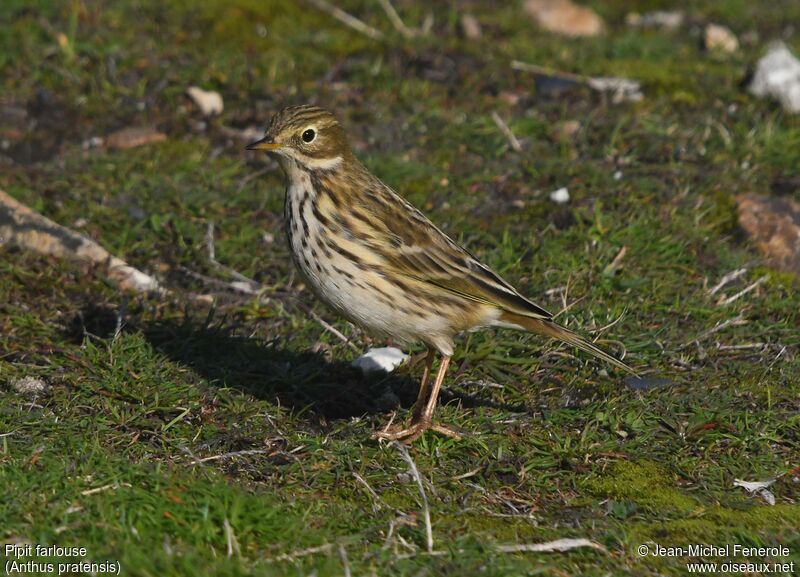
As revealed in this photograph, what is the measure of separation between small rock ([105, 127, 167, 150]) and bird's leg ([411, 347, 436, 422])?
3.93m

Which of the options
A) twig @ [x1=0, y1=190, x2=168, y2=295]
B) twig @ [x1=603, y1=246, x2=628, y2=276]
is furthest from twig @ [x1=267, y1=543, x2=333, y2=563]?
twig @ [x1=603, y1=246, x2=628, y2=276]

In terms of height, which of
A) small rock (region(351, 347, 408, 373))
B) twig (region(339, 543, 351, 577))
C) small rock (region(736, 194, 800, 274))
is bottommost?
small rock (region(351, 347, 408, 373))

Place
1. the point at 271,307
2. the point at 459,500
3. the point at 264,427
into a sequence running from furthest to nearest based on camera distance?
the point at 271,307 → the point at 264,427 → the point at 459,500

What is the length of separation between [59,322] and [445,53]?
5.15 metres

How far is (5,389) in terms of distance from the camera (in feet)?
21.2

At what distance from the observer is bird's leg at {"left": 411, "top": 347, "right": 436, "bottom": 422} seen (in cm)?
645

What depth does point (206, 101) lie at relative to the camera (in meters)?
10.1

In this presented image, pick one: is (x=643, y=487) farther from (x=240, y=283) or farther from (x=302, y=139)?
(x=240, y=283)

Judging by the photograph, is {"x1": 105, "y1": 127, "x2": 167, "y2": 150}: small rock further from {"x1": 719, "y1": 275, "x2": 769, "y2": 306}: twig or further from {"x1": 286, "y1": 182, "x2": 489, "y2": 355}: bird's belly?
{"x1": 719, "y1": 275, "x2": 769, "y2": 306}: twig

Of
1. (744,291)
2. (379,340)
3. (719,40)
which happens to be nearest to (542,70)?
(719,40)

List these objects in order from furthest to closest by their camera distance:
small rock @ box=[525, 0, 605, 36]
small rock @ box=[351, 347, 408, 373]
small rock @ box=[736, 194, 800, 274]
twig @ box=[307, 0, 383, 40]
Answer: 1. small rock @ box=[525, 0, 605, 36]
2. twig @ box=[307, 0, 383, 40]
3. small rock @ box=[736, 194, 800, 274]
4. small rock @ box=[351, 347, 408, 373]

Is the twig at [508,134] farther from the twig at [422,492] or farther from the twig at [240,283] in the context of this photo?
the twig at [422,492]

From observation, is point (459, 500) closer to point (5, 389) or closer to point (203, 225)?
point (5, 389)

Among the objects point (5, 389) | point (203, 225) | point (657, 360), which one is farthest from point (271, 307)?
point (657, 360)
